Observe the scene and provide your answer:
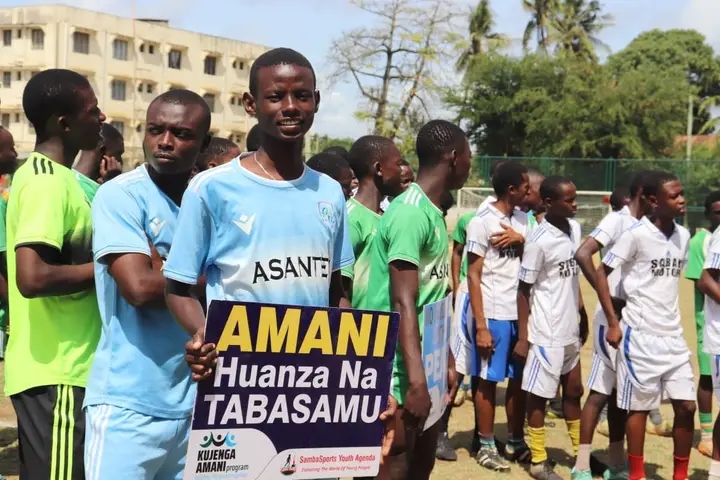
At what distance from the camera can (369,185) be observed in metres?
5.08

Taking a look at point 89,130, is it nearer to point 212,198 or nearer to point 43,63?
point 212,198

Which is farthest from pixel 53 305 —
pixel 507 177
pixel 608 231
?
pixel 608 231

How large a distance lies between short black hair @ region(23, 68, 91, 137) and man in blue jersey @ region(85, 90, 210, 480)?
1.74ft

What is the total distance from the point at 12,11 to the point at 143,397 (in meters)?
53.6

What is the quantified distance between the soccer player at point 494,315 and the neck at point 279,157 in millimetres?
3376

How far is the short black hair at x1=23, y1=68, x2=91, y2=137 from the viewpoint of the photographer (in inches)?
128

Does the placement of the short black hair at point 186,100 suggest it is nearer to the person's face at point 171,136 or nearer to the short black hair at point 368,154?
the person's face at point 171,136

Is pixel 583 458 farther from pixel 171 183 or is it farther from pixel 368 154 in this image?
pixel 171 183

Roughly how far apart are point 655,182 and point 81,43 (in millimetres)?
50309

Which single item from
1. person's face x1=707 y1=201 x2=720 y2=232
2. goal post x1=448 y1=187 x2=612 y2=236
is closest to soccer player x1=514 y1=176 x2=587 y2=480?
person's face x1=707 y1=201 x2=720 y2=232

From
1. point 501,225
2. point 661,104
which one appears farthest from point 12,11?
point 501,225

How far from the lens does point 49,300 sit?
10.1 feet

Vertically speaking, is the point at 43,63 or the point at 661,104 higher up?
the point at 43,63

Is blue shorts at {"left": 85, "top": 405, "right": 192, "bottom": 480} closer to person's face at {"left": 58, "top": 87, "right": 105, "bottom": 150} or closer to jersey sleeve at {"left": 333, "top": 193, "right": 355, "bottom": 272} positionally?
jersey sleeve at {"left": 333, "top": 193, "right": 355, "bottom": 272}
